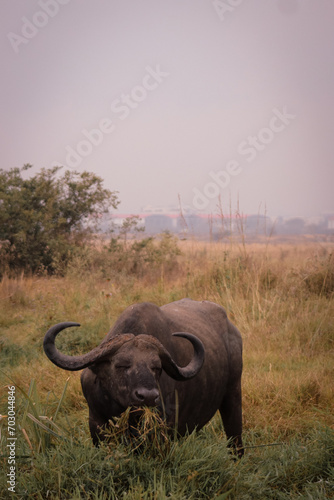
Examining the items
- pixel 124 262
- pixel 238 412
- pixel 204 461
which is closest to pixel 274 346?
pixel 238 412

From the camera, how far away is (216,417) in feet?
15.9

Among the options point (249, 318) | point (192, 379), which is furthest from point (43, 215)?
point (192, 379)

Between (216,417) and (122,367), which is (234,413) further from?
(122,367)

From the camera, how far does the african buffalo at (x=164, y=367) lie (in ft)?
9.04

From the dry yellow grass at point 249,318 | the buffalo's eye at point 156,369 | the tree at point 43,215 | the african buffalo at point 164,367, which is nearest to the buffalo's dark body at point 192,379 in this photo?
the african buffalo at point 164,367

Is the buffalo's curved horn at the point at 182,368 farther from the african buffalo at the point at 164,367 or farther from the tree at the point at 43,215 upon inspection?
the tree at the point at 43,215

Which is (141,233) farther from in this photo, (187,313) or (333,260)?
(187,313)

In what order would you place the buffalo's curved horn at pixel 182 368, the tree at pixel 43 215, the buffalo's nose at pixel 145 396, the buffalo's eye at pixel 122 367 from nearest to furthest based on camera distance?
the buffalo's nose at pixel 145 396 → the buffalo's eye at pixel 122 367 → the buffalo's curved horn at pixel 182 368 → the tree at pixel 43 215

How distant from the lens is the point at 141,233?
51.3ft

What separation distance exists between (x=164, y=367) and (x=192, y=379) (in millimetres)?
657

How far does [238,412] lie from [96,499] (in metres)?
2.11

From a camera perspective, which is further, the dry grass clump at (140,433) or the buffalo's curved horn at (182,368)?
the buffalo's curved horn at (182,368)

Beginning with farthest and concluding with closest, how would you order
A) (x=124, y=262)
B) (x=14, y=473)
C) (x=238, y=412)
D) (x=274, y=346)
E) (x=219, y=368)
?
1. (x=124, y=262)
2. (x=274, y=346)
3. (x=238, y=412)
4. (x=219, y=368)
5. (x=14, y=473)

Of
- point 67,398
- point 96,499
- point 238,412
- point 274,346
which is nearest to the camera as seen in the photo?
point 96,499
